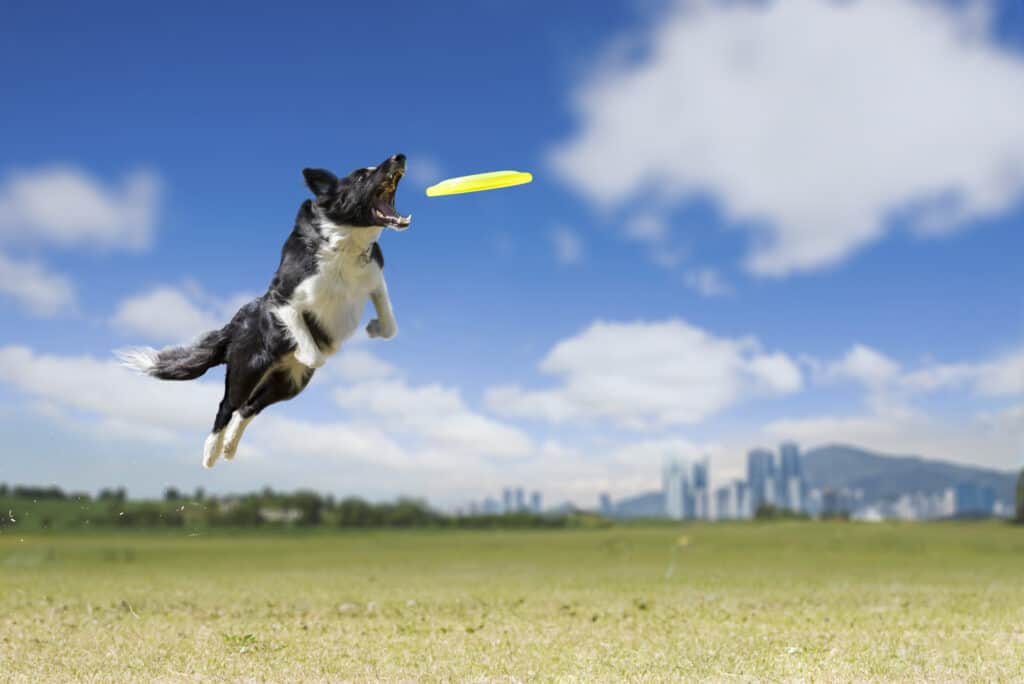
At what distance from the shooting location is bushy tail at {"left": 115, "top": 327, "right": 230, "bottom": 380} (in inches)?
208

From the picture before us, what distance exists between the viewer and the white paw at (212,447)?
520 centimetres

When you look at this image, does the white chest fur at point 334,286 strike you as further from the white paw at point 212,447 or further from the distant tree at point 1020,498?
the distant tree at point 1020,498

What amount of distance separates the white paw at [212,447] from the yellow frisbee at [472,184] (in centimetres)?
190

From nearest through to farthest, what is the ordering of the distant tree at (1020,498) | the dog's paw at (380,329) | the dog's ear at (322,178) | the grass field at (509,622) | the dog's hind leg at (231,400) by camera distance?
the dog's ear at (322,178)
the dog's hind leg at (231,400)
the dog's paw at (380,329)
the grass field at (509,622)
the distant tree at (1020,498)

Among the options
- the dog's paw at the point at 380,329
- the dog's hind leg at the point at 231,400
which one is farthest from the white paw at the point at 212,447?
the dog's paw at the point at 380,329

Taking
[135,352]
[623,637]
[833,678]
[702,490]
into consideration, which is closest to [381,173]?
[135,352]

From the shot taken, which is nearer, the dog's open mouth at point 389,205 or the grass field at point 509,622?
the dog's open mouth at point 389,205

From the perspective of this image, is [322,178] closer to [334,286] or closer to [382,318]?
[334,286]

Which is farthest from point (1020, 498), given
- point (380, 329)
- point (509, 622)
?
point (380, 329)

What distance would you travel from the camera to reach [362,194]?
465cm

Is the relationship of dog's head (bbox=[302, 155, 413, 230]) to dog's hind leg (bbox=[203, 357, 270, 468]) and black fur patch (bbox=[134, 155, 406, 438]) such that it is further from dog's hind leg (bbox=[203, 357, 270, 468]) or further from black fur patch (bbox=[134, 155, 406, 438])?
dog's hind leg (bbox=[203, 357, 270, 468])

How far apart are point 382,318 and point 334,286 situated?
402 millimetres

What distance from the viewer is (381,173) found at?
15.0ft

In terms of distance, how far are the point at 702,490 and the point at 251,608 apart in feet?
600
